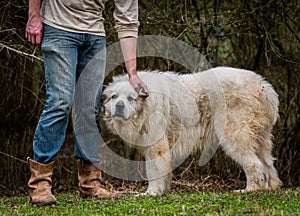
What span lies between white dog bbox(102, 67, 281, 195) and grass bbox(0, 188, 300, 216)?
0.82 metres

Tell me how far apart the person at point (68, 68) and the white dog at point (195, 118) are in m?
0.84

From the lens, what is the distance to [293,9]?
7.53 meters

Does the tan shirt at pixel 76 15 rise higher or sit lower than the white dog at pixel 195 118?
higher

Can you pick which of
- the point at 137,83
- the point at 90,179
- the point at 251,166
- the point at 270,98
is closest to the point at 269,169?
the point at 251,166

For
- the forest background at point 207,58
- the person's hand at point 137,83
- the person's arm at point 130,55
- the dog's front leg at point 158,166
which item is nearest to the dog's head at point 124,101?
the dog's front leg at point 158,166

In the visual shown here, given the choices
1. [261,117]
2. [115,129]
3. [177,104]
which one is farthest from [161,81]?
[261,117]

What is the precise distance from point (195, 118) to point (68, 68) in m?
2.04

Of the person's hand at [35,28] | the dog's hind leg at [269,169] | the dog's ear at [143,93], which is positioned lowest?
the dog's hind leg at [269,169]

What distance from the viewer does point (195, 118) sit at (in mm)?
6211

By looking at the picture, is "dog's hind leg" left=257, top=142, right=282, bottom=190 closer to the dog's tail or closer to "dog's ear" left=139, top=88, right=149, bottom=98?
the dog's tail

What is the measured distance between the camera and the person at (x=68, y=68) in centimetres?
453

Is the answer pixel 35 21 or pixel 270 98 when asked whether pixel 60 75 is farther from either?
pixel 270 98

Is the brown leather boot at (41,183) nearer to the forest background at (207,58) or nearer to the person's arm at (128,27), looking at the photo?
the person's arm at (128,27)

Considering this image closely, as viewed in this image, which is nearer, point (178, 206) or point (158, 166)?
point (178, 206)
